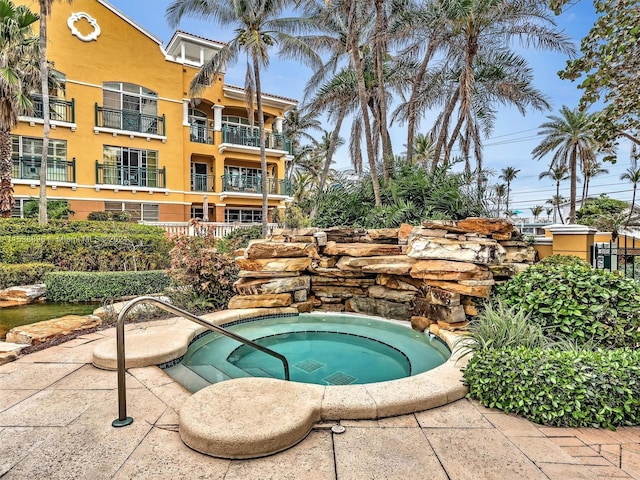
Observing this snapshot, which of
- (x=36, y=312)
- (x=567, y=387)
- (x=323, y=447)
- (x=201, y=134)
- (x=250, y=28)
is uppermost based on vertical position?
(x=250, y=28)

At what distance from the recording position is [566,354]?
119 inches

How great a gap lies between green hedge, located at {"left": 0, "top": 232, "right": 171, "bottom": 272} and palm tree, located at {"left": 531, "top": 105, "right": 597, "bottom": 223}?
88.1 ft

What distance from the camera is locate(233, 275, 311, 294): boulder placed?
6488mm

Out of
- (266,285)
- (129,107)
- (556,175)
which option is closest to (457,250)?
(266,285)

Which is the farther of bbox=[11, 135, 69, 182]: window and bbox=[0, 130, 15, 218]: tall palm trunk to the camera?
bbox=[11, 135, 69, 182]: window

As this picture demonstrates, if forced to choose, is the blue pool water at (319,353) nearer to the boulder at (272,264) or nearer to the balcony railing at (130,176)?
the boulder at (272,264)

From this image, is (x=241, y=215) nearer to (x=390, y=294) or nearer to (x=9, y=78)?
(x=9, y=78)

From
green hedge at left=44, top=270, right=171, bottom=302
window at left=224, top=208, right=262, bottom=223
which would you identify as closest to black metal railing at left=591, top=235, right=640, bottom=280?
green hedge at left=44, top=270, right=171, bottom=302

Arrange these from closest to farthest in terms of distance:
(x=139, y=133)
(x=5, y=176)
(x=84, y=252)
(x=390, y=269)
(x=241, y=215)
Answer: (x=390, y=269) < (x=84, y=252) < (x=5, y=176) < (x=139, y=133) < (x=241, y=215)

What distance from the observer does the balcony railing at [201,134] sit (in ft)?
66.9

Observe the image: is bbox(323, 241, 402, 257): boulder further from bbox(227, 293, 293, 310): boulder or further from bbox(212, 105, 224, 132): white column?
bbox(212, 105, 224, 132): white column

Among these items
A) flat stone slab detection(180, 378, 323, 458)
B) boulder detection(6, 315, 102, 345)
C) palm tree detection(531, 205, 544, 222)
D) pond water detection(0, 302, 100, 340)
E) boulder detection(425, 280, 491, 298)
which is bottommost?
pond water detection(0, 302, 100, 340)

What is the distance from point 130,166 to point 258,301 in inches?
623

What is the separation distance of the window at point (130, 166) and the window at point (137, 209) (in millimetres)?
1073
